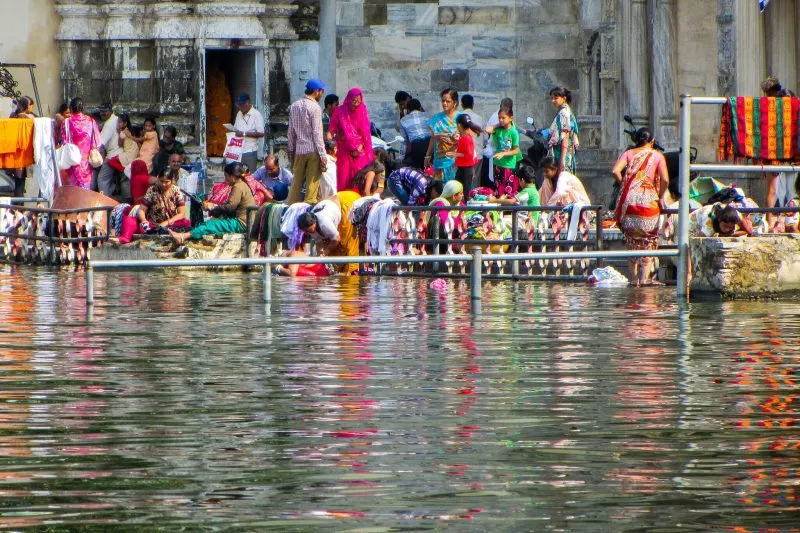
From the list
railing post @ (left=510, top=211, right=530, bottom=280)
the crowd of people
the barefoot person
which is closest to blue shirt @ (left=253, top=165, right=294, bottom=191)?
the crowd of people

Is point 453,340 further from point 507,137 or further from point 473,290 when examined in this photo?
point 507,137

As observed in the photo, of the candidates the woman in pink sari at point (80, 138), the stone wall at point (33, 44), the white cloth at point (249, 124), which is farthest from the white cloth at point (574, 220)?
the stone wall at point (33, 44)

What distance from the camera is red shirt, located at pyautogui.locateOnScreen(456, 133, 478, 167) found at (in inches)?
903

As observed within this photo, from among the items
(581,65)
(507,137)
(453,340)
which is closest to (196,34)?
(581,65)

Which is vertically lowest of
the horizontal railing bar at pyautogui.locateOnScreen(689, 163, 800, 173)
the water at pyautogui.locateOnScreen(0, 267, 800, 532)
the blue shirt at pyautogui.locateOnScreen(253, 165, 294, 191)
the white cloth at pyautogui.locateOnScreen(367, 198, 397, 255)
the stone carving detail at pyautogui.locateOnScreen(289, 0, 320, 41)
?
the water at pyautogui.locateOnScreen(0, 267, 800, 532)

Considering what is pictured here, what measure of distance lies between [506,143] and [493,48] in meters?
5.24

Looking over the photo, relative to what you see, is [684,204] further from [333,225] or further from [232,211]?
[232,211]

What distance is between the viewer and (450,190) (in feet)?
68.9

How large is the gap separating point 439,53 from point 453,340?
1509 cm

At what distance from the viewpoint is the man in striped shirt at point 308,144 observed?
21984mm

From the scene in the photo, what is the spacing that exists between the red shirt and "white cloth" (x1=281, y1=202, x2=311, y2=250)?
255 cm

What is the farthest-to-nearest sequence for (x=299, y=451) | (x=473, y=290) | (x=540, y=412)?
(x=473, y=290)
(x=540, y=412)
(x=299, y=451)

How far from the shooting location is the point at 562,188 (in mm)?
20578

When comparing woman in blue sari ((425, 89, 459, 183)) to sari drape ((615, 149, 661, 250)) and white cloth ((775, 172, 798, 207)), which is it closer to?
sari drape ((615, 149, 661, 250))
